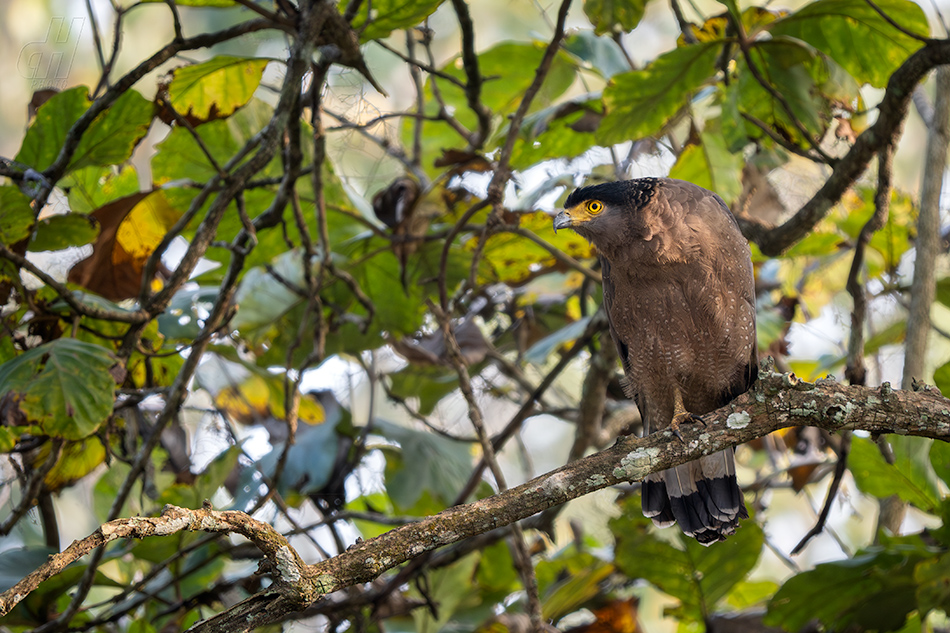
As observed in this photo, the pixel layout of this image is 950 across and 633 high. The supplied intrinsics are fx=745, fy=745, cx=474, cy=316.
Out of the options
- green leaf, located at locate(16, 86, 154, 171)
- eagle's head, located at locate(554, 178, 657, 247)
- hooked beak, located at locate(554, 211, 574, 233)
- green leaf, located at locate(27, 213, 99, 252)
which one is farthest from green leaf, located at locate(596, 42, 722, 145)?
green leaf, located at locate(27, 213, 99, 252)

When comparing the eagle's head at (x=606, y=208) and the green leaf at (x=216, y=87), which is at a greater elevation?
the green leaf at (x=216, y=87)

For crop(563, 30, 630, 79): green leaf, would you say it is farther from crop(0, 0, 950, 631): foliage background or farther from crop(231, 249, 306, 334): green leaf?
crop(231, 249, 306, 334): green leaf

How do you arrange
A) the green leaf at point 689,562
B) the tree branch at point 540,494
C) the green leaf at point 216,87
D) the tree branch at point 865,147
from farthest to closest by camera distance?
the green leaf at point 689,562 → the green leaf at point 216,87 → the tree branch at point 865,147 → the tree branch at point 540,494

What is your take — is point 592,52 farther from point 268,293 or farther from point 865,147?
point 268,293

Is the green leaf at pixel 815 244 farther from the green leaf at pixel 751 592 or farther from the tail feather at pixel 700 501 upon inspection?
the green leaf at pixel 751 592

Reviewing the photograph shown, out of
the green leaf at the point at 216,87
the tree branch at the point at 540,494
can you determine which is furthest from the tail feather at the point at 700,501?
the green leaf at the point at 216,87

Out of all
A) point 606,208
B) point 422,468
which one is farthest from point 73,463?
point 606,208

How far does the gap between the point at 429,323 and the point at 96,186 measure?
7.18 feet

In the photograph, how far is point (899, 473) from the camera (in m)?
3.25

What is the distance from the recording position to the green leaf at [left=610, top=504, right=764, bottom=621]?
3.78 meters

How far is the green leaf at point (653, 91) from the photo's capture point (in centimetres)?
338

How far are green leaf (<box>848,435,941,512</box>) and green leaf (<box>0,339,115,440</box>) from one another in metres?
3.05

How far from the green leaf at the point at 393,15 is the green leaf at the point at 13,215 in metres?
1.52

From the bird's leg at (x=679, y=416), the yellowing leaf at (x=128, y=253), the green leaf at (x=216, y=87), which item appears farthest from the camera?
the yellowing leaf at (x=128, y=253)
